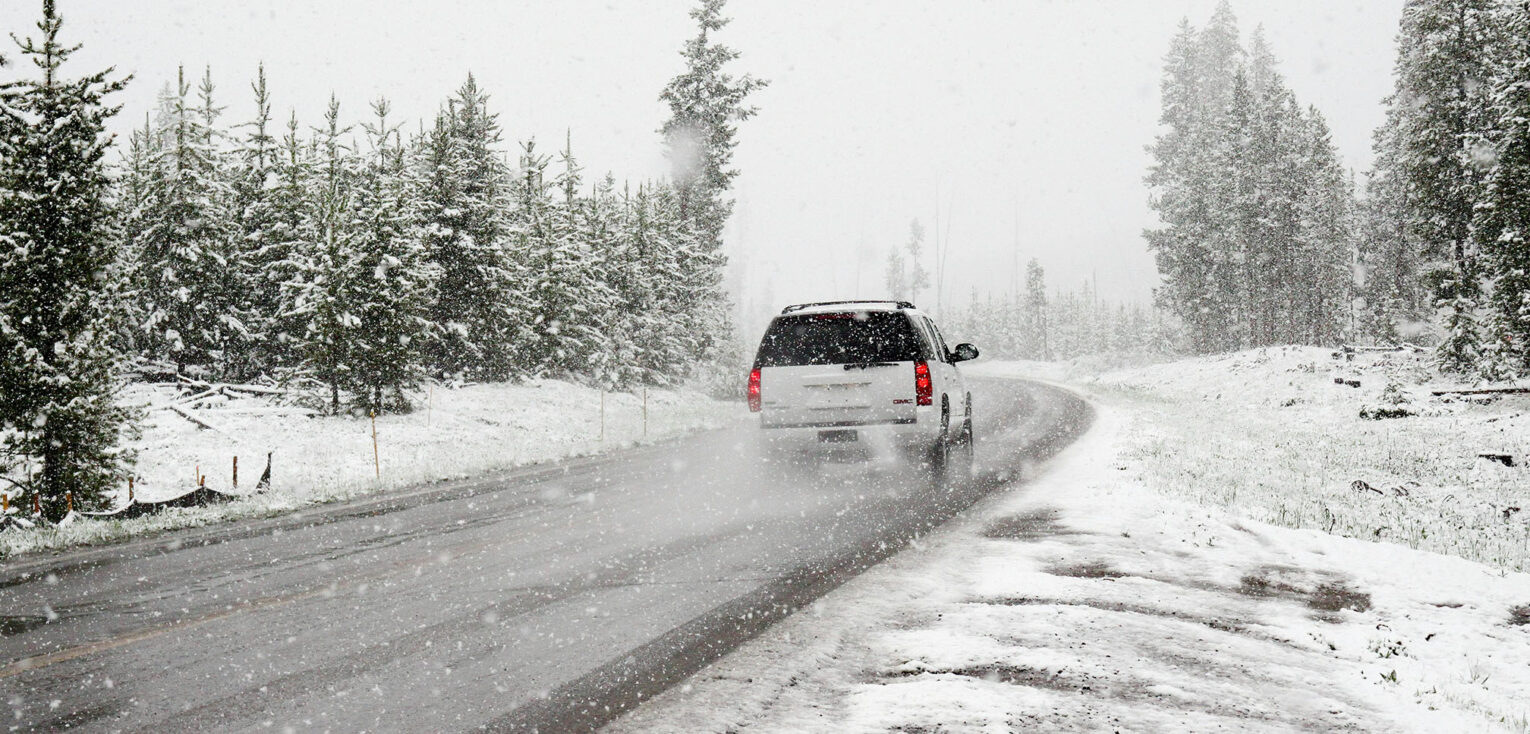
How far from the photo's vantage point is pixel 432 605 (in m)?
5.45

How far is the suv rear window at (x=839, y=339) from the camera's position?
36.0 ft

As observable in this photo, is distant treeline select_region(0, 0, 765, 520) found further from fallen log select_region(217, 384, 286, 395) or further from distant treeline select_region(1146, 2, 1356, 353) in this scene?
distant treeline select_region(1146, 2, 1356, 353)

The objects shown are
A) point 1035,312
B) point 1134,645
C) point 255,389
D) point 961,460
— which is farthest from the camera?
point 1035,312

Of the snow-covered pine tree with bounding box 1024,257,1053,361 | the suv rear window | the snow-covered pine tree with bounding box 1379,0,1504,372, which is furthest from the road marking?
the snow-covered pine tree with bounding box 1024,257,1053,361

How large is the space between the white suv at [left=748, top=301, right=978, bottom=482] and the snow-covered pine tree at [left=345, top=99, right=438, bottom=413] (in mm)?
12613

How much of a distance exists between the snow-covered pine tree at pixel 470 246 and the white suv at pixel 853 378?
650 inches

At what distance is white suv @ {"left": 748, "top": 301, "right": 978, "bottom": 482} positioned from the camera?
10797 mm

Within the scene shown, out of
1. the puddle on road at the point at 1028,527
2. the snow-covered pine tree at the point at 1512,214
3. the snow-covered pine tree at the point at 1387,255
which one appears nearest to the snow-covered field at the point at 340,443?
the puddle on road at the point at 1028,527

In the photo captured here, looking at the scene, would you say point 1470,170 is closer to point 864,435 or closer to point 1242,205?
point 1242,205

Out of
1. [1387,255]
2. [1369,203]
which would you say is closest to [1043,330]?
[1369,203]

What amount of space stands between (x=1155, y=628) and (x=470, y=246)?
2434cm

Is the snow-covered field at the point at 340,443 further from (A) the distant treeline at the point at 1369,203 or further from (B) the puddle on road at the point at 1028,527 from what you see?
(A) the distant treeline at the point at 1369,203

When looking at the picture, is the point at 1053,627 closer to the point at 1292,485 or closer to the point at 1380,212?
the point at 1292,485

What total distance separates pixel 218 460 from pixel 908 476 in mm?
14231
